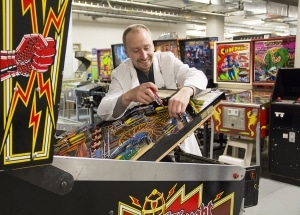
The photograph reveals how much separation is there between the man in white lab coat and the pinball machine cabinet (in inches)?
94.2

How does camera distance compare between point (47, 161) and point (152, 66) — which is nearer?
point (47, 161)

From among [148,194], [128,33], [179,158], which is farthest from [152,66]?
[148,194]

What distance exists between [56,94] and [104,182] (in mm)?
295

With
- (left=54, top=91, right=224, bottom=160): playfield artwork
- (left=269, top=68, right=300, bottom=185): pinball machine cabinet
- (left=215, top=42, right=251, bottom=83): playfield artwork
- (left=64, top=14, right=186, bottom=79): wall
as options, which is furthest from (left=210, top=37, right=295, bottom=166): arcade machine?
(left=64, top=14, right=186, bottom=79): wall

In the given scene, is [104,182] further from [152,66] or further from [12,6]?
[152,66]

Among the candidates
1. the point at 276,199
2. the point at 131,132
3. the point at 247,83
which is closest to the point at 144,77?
the point at 131,132

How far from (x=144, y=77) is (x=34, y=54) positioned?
112 centimetres

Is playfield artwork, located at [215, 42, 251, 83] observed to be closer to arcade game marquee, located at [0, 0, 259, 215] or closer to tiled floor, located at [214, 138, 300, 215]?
tiled floor, located at [214, 138, 300, 215]

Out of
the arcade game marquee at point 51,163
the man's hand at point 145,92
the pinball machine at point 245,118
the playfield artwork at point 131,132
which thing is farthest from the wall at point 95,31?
the arcade game marquee at point 51,163

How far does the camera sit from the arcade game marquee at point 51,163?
2.36 feet

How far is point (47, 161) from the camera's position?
0.82 meters

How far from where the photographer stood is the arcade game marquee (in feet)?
2.36

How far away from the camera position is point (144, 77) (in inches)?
72.2

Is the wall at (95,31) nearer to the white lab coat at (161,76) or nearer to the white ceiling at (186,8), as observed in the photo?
the white ceiling at (186,8)
